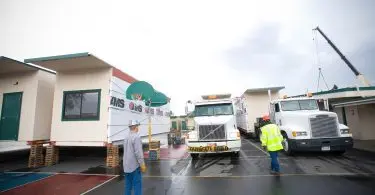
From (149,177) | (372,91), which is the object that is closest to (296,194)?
(149,177)

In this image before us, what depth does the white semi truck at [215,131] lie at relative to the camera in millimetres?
9016

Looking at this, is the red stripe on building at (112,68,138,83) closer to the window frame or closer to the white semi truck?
the white semi truck

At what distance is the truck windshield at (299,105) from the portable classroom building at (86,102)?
8.71 metres

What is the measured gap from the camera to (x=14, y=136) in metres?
10.4

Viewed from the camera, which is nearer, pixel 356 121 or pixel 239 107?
pixel 239 107

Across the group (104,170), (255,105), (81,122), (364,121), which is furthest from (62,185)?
(364,121)

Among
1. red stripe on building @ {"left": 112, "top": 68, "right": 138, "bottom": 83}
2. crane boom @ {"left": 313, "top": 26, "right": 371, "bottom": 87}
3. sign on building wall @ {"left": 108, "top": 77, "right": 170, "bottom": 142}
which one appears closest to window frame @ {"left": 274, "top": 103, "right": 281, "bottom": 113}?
sign on building wall @ {"left": 108, "top": 77, "right": 170, "bottom": 142}

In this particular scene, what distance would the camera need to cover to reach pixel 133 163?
4703mm

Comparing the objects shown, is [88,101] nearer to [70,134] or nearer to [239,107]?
[70,134]

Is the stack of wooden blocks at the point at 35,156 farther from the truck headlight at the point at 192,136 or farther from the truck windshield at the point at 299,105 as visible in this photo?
the truck windshield at the point at 299,105

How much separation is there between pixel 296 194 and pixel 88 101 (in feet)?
30.8

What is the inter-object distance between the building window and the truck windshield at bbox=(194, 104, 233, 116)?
497cm

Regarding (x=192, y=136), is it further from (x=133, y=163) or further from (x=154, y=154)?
(x=133, y=163)

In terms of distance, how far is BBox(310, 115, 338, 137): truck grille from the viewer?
9.15m
